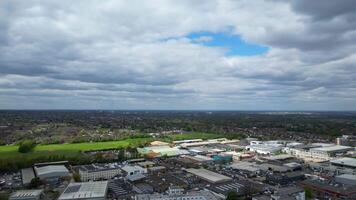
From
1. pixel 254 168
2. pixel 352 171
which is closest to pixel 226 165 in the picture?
pixel 254 168

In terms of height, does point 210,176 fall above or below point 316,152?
below

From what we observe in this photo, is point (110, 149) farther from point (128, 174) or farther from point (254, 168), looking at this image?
point (254, 168)

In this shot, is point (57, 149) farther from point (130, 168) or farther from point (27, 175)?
point (130, 168)

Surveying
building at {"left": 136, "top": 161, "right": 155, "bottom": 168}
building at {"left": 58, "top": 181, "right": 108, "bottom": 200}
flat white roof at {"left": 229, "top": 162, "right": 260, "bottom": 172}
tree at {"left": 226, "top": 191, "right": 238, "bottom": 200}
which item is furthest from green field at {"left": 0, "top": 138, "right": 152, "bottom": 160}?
tree at {"left": 226, "top": 191, "right": 238, "bottom": 200}

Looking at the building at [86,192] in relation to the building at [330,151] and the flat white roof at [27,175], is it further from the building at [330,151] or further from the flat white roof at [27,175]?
the building at [330,151]

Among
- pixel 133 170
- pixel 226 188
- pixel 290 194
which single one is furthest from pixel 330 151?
pixel 133 170
